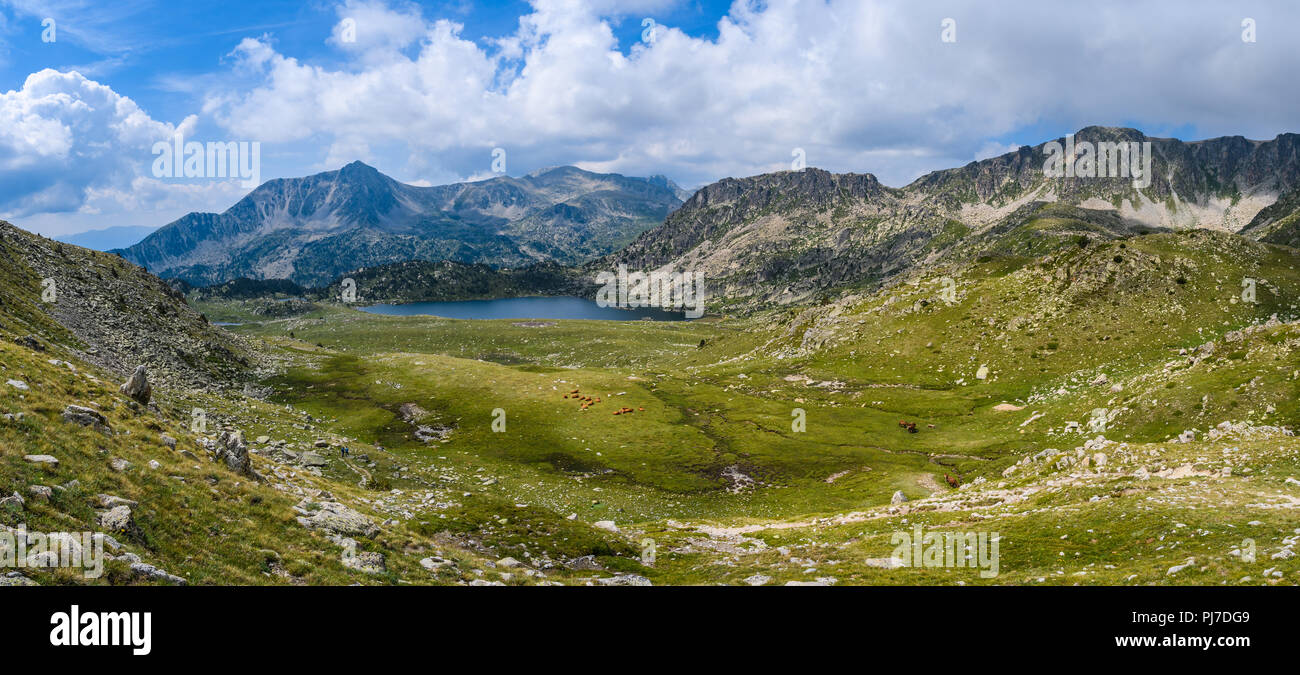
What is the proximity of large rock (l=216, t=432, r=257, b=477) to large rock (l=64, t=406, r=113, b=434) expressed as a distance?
4.63 metres

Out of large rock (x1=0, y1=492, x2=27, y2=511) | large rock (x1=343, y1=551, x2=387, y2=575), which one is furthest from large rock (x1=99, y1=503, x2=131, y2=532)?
large rock (x1=343, y1=551, x2=387, y2=575)

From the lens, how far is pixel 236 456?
1015 inches

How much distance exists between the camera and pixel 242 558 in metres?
17.0

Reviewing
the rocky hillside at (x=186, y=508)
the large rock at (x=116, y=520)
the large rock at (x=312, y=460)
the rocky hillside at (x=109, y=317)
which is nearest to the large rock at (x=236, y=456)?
the rocky hillside at (x=186, y=508)

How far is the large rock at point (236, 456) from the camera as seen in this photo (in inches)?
1003

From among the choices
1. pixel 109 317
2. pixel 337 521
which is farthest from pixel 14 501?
pixel 109 317

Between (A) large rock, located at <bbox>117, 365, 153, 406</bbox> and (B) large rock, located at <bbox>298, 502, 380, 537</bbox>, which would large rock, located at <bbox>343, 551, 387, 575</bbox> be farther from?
(A) large rock, located at <bbox>117, 365, 153, 406</bbox>

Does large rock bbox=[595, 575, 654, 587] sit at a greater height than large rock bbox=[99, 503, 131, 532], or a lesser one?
lesser

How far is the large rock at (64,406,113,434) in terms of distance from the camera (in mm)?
20922

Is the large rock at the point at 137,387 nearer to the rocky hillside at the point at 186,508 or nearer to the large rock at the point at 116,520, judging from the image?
the rocky hillside at the point at 186,508

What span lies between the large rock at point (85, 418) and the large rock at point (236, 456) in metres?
4.63
